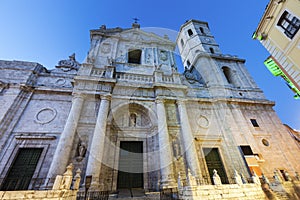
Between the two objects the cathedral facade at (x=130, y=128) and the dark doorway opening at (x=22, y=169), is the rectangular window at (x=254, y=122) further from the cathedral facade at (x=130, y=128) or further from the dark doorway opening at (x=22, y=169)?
the dark doorway opening at (x=22, y=169)

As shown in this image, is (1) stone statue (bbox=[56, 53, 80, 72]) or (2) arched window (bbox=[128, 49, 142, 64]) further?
(2) arched window (bbox=[128, 49, 142, 64])

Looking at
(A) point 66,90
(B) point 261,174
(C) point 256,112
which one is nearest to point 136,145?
(A) point 66,90

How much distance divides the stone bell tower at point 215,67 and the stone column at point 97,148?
9593 millimetres

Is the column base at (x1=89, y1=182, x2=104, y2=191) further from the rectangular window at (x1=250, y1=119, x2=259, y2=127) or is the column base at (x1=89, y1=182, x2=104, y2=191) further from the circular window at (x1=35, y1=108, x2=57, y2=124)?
the rectangular window at (x1=250, y1=119, x2=259, y2=127)

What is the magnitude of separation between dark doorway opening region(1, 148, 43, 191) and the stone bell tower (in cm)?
1365

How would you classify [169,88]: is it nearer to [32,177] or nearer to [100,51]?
[100,51]

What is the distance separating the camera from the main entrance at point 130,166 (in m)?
8.05

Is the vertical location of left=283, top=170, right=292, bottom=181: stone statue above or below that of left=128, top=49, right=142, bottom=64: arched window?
below

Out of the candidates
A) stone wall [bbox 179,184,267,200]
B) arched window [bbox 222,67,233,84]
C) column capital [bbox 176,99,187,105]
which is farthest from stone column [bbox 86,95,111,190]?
arched window [bbox 222,67,233,84]

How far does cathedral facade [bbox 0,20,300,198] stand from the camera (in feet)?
24.0

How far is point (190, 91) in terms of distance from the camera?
12055mm

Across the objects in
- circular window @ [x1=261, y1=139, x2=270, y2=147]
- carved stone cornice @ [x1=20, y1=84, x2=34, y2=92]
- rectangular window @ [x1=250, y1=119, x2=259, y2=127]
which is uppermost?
carved stone cornice @ [x1=20, y1=84, x2=34, y2=92]

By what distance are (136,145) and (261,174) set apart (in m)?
8.26

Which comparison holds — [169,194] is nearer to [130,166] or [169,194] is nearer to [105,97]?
[130,166]
